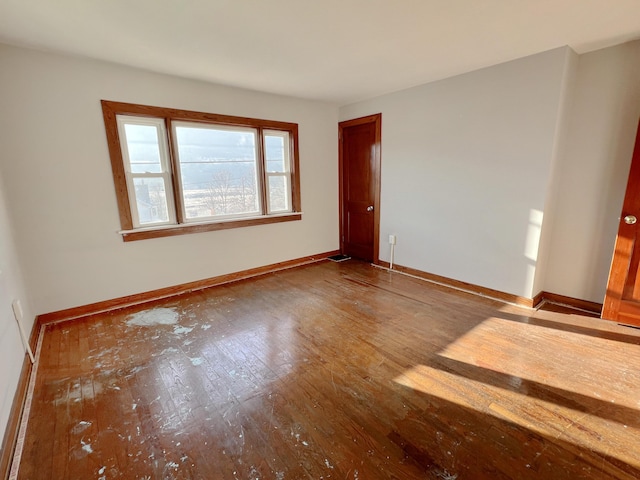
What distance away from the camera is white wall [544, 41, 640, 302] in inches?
102

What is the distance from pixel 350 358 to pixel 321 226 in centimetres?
284

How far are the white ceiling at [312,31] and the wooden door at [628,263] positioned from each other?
3.92 feet

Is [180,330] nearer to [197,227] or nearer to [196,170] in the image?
[197,227]

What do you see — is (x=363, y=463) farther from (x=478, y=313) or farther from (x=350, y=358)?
(x=478, y=313)

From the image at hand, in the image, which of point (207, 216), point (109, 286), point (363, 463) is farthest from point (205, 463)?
point (207, 216)

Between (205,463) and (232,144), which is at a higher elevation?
(232,144)

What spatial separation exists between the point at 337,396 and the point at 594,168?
10.2 feet

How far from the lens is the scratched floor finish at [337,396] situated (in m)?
1.44

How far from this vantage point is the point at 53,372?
2160 millimetres

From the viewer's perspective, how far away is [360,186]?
468cm

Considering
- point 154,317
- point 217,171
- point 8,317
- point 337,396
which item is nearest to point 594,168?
point 337,396

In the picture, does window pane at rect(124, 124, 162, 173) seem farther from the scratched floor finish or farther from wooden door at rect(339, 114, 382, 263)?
wooden door at rect(339, 114, 382, 263)

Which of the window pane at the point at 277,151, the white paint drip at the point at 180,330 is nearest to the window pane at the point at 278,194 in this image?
the window pane at the point at 277,151

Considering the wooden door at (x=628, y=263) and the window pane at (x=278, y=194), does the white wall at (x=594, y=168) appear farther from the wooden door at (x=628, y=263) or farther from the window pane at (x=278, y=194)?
the window pane at (x=278, y=194)
